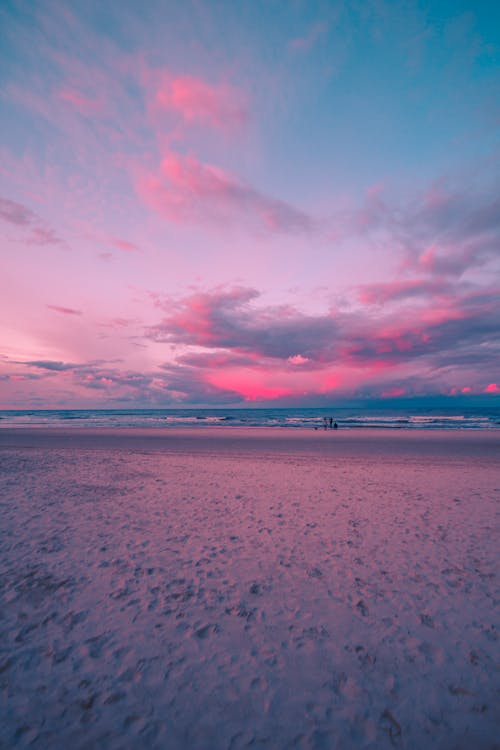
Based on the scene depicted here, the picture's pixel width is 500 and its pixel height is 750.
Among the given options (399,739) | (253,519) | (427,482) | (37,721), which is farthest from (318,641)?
(427,482)

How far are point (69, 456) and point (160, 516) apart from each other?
14.5m

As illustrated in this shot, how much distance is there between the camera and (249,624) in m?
5.60

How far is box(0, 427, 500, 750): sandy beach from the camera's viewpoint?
398cm

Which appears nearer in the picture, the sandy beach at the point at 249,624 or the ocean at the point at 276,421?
the sandy beach at the point at 249,624

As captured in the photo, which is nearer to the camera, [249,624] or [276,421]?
[249,624]

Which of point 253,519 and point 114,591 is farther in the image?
point 253,519

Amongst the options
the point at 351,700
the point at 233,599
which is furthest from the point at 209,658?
the point at 351,700

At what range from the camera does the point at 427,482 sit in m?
15.0

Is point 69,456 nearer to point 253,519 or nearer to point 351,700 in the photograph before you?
point 253,519

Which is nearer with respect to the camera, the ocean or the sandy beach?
the sandy beach

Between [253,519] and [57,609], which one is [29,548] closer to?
[57,609]

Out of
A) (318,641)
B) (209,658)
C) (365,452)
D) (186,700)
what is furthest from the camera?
(365,452)

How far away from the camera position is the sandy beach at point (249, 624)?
398 centimetres

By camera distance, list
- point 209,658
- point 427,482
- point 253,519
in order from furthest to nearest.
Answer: point 427,482 → point 253,519 → point 209,658
